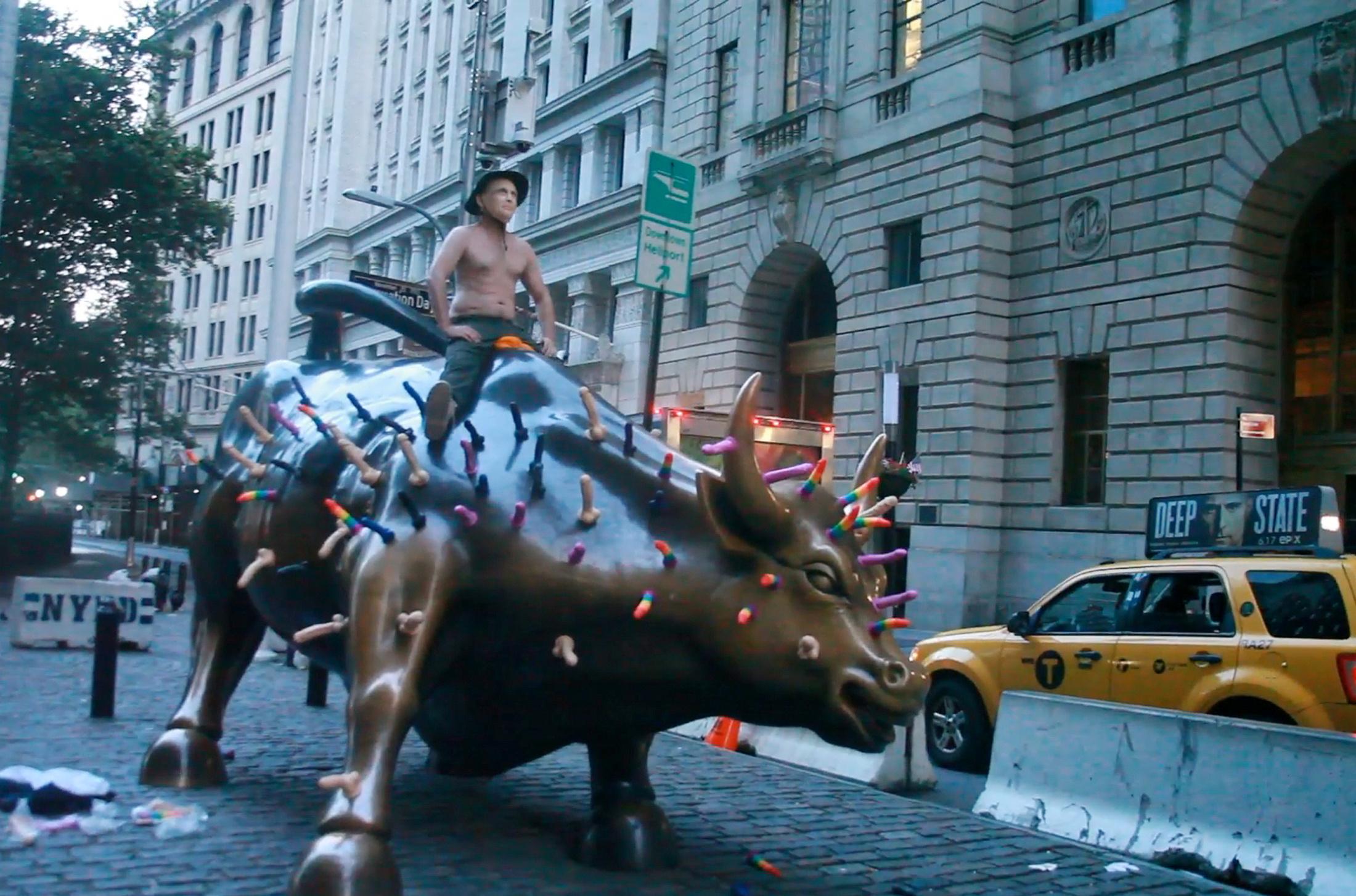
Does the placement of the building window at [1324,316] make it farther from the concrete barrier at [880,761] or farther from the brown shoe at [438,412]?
the brown shoe at [438,412]

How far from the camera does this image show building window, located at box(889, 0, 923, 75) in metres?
26.8

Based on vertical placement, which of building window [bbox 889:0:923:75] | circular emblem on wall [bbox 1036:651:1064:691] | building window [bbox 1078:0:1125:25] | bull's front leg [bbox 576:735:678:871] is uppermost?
building window [bbox 889:0:923:75]

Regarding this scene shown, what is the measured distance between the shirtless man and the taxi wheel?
19.2 ft

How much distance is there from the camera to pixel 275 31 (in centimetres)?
5972

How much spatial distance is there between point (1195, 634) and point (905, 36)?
20.9m

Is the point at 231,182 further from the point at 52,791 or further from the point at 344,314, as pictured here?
the point at 52,791

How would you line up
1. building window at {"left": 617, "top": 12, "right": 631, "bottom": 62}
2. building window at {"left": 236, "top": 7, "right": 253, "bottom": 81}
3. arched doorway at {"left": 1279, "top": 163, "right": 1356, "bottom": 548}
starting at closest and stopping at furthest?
arched doorway at {"left": 1279, "top": 163, "right": 1356, "bottom": 548}, building window at {"left": 617, "top": 12, "right": 631, "bottom": 62}, building window at {"left": 236, "top": 7, "right": 253, "bottom": 81}

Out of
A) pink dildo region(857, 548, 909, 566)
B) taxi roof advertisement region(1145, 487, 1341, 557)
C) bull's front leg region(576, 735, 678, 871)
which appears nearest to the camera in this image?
pink dildo region(857, 548, 909, 566)

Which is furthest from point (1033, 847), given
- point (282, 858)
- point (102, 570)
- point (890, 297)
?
point (102, 570)

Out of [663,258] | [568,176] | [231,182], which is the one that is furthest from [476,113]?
[231,182]

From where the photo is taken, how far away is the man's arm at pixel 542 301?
6.56 meters

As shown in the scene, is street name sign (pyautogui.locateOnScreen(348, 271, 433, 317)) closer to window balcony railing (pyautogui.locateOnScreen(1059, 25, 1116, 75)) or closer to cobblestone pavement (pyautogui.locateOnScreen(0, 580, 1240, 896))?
cobblestone pavement (pyautogui.locateOnScreen(0, 580, 1240, 896))

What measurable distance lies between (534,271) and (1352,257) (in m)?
19.1

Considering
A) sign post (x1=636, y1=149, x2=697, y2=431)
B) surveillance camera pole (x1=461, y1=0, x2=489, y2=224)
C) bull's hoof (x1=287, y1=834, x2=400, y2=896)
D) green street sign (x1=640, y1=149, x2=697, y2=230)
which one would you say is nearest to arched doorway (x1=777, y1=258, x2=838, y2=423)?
surveillance camera pole (x1=461, y1=0, x2=489, y2=224)
